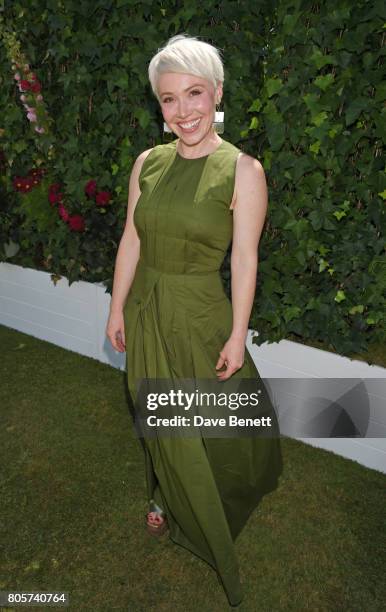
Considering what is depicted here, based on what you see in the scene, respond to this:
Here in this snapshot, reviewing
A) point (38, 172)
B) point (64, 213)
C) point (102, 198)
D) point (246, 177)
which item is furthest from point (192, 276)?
point (38, 172)

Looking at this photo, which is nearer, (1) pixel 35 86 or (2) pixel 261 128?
(2) pixel 261 128

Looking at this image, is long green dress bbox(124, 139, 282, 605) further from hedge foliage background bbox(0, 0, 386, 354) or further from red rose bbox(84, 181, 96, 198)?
red rose bbox(84, 181, 96, 198)

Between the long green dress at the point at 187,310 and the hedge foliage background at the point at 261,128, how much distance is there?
1.15 metres

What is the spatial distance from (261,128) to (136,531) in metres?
2.64

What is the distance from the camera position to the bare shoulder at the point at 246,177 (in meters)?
2.19

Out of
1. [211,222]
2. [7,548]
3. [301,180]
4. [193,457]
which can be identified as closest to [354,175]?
[301,180]

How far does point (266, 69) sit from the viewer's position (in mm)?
3391

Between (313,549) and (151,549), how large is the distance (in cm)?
88

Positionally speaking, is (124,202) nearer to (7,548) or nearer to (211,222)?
(211,222)

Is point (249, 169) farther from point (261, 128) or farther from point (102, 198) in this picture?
point (102, 198)

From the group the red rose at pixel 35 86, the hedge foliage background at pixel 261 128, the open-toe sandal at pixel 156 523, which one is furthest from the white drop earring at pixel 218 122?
the red rose at pixel 35 86

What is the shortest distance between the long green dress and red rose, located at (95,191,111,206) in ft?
6.30

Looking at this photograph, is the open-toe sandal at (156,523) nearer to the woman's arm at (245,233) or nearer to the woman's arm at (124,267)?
the woman's arm at (124,267)

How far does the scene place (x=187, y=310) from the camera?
2480 mm
